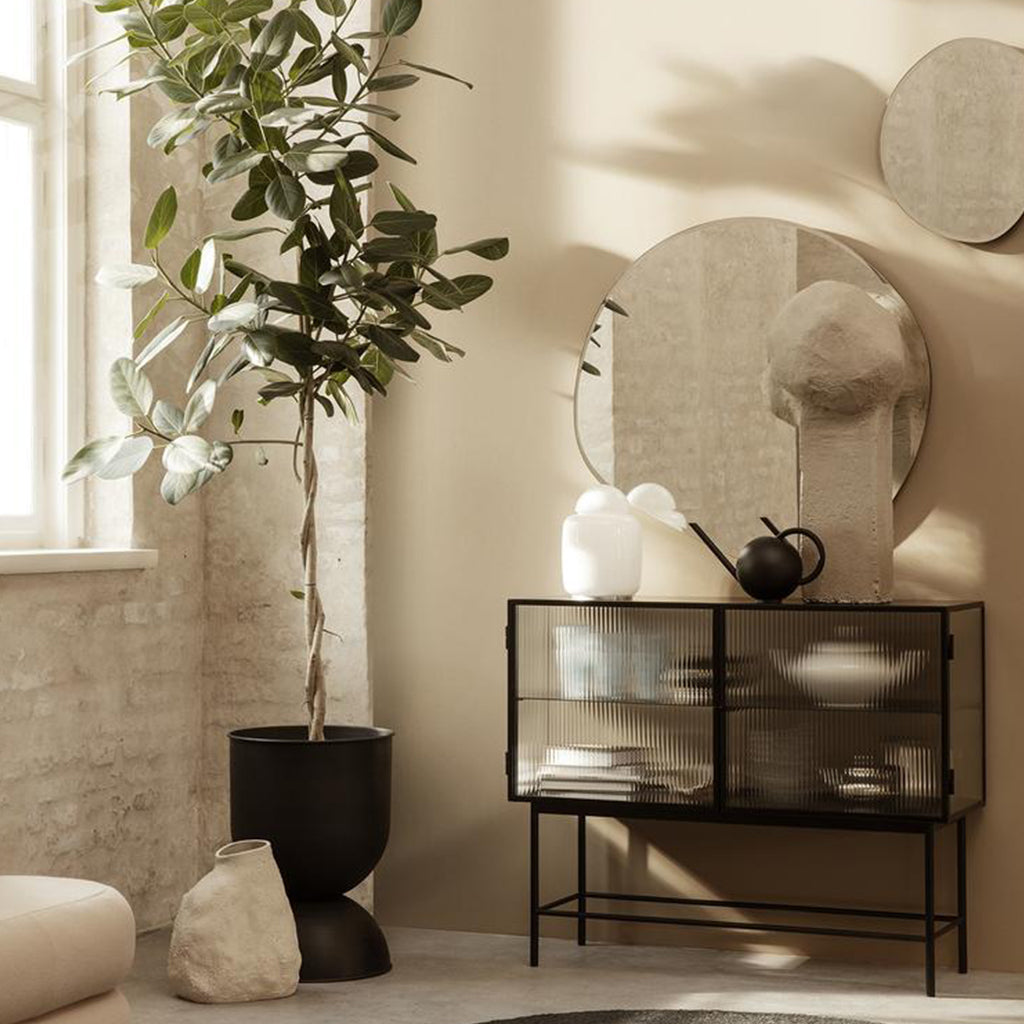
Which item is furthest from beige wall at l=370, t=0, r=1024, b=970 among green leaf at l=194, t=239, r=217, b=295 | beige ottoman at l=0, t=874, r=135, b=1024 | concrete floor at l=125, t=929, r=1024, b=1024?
beige ottoman at l=0, t=874, r=135, b=1024

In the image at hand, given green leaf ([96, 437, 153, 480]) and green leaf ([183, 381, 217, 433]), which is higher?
green leaf ([183, 381, 217, 433])

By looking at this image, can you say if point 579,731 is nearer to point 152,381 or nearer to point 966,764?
point 966,764

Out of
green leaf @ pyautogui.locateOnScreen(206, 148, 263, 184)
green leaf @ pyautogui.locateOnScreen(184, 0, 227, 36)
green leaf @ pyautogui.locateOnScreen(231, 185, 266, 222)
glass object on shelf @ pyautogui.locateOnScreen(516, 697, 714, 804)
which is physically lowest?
glass object on shelf @ pyautogui.locateOnScreen(516, 697, 714, 804)

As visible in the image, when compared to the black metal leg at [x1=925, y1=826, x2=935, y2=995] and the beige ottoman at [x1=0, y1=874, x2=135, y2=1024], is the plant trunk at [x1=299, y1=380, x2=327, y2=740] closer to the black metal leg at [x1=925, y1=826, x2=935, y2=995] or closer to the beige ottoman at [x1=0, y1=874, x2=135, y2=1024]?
the beige ottoman at [x1=0, y1=874, x2=135, y2=1024]

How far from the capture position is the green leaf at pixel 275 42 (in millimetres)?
4160

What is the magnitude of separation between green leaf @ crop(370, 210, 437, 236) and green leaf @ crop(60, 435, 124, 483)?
2.78 ft

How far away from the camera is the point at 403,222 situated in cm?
437

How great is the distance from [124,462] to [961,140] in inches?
88.3

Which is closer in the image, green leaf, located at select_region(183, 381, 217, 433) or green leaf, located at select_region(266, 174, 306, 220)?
green leaf, located at select_region(266, 174, 306, 220)

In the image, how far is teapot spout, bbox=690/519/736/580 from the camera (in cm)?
452

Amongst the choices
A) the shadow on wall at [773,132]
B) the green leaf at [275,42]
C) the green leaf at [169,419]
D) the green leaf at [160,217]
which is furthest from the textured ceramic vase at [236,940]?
the shadow on wall at [773,132]

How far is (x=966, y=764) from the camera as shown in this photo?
167 inches

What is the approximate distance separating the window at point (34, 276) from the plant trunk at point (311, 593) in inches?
30.5

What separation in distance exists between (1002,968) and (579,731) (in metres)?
1.20
